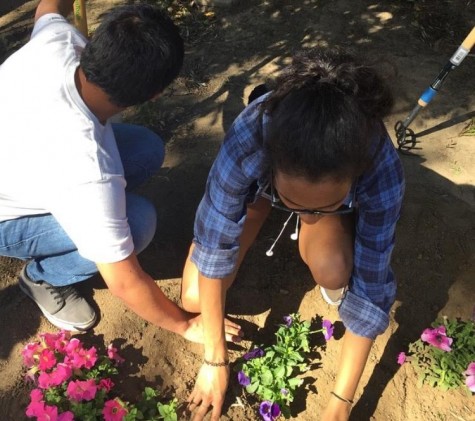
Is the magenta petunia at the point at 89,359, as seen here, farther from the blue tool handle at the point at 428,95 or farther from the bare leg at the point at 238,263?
the blue tool handle at the point at 428,95

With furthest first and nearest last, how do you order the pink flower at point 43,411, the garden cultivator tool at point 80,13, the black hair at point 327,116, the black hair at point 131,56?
the garden cultivator tool at point 80,13, the pink flower at point 43,411, the black hair at point 131,56, the black hair at point 327,116

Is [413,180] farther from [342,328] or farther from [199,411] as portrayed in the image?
[199,411]

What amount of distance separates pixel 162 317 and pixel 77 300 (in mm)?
628

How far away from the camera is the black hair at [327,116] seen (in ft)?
4.69

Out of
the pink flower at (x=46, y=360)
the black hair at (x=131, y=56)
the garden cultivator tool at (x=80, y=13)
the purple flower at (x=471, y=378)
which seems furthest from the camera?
the garden cultivator tool at (x=80, y=13)


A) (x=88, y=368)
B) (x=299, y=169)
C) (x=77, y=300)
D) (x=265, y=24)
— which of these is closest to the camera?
(x=299, y=169)

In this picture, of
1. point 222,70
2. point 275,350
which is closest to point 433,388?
point 275,350

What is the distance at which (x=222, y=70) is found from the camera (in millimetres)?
3969

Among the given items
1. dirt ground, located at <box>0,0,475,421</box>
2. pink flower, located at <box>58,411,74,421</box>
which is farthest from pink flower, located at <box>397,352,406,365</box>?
pink flower, located at <box>58,411,74,421</box>

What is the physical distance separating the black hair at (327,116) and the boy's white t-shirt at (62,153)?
61cm

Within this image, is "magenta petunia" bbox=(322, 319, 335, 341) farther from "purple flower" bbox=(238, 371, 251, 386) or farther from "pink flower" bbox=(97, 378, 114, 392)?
"pink flower" bbox=(97, 378, 114, 392)

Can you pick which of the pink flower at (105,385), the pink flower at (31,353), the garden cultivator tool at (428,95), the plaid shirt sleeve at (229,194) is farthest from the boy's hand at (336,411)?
the garden cultivator tool at (428,95)

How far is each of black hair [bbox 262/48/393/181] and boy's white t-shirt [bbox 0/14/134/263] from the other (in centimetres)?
61

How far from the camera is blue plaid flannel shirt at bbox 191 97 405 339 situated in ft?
5.89
